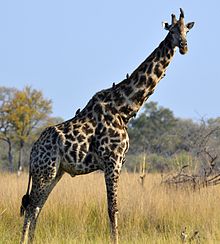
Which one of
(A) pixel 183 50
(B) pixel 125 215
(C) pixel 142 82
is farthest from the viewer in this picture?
(B) pixel 125 215

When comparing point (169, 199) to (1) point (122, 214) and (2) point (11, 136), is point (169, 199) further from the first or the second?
(2) point (11, 136)

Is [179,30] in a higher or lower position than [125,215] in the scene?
higher

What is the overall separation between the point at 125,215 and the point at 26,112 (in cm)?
2888

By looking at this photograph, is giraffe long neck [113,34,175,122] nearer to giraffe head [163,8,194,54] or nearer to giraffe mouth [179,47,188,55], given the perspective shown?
giraffe head [163,8,194,54]

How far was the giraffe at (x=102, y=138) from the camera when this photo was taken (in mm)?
7801

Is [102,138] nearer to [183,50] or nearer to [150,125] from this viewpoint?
[183,50]

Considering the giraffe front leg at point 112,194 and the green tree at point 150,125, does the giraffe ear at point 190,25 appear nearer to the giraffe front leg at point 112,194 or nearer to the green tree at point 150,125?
the giraffe front leg at point 112,194

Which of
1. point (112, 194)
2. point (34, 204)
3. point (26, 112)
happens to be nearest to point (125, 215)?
point (112, 194)

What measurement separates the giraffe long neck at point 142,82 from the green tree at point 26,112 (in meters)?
29.5

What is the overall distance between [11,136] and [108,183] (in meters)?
31.2

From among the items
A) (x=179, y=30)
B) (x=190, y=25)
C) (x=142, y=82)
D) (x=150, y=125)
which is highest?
(x=150, y=125)

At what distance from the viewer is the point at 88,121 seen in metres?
8.00

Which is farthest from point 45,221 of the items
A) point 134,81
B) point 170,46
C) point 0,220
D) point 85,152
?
point 170,46

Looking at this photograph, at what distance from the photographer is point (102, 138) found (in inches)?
309
